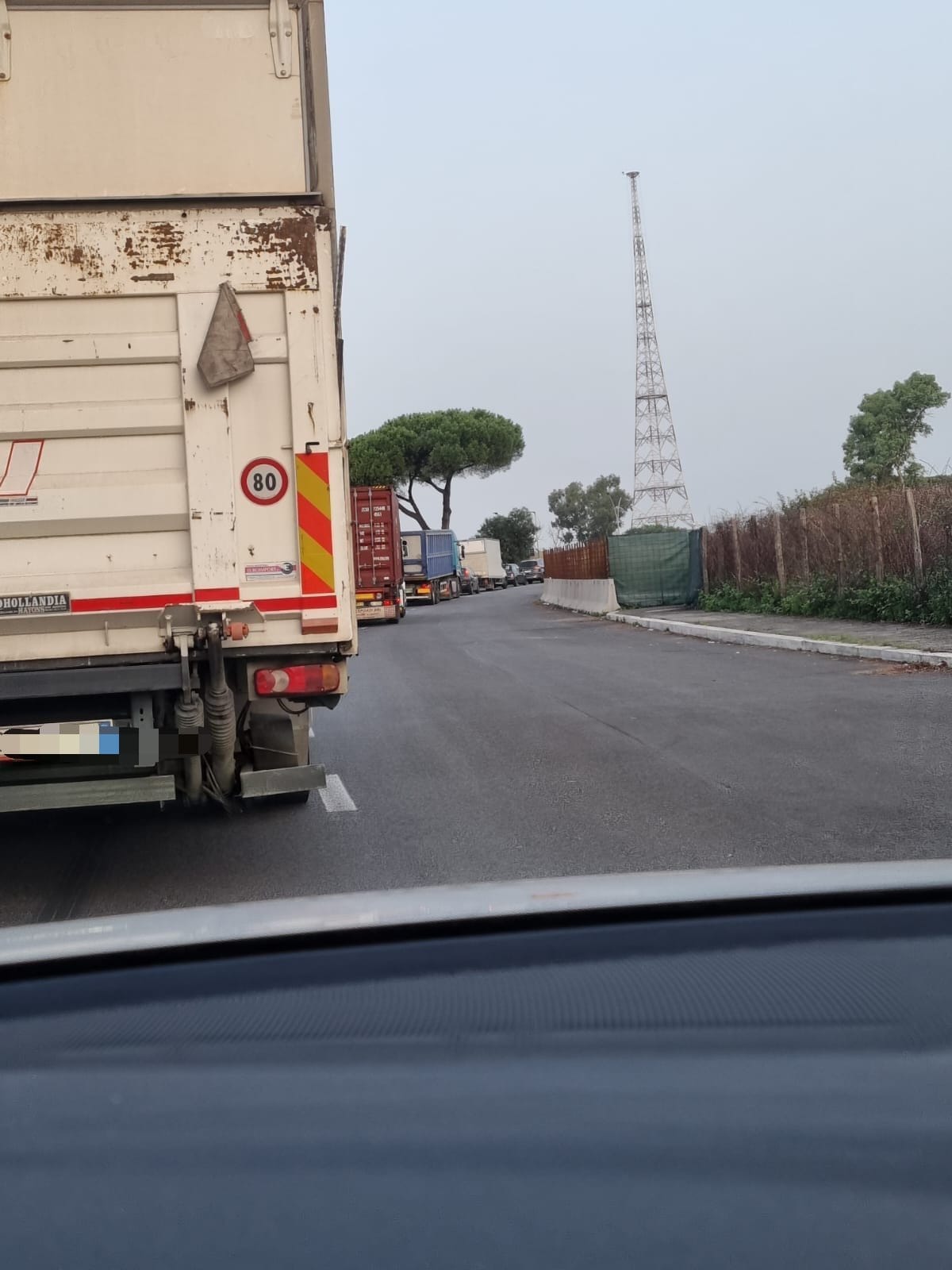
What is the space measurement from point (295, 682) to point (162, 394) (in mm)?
1468

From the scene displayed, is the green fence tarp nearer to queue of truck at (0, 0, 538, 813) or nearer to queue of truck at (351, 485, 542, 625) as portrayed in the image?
queue of truck at (351, 485, 542, 625)

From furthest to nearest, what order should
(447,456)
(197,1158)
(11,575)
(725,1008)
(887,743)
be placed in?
1. (447,456)
2. (887,743)
3. (11,575)
4. (725,1008)
5. (197,1158)

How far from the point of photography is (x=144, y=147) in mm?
5820

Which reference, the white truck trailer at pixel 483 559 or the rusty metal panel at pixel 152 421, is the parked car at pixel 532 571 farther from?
the rusty metal panel at pixel 152 421

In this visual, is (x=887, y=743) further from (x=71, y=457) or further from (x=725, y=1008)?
(x=725, y=1008)

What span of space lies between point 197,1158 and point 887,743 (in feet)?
27.8

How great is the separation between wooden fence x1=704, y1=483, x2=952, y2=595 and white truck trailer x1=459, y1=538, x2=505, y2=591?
47864 millimetres

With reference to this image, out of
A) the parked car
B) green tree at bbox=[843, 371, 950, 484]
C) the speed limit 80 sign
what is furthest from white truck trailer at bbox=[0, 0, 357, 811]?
the parked car

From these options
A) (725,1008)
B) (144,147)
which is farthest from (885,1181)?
(144,147)

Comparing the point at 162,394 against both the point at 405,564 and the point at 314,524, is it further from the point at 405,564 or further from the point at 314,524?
the point at 405,564

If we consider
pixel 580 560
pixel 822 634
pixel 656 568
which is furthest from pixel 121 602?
pixel 580 560

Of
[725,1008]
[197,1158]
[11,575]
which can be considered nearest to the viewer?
[197,1158]

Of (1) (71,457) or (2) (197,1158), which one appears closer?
(2) (197,1158)

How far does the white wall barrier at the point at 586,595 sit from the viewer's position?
32.5m
